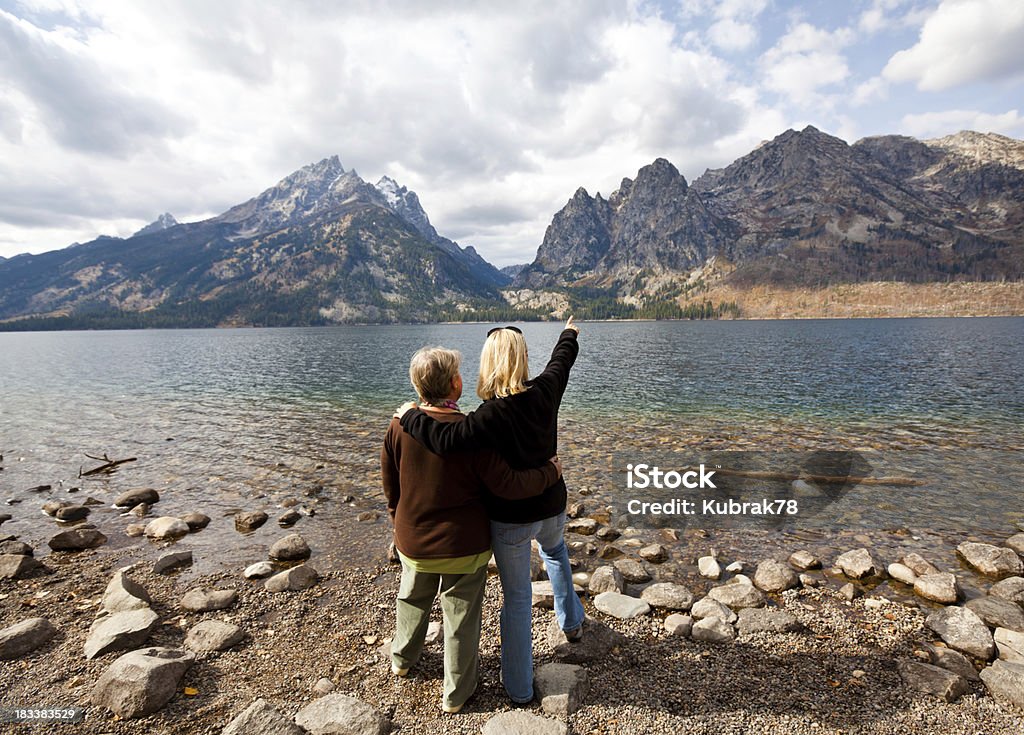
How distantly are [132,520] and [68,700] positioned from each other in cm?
1075

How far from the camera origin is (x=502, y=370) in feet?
18.0

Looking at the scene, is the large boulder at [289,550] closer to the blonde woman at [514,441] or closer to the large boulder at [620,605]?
the large boulder at [620,605]

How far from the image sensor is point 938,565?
1118 cm

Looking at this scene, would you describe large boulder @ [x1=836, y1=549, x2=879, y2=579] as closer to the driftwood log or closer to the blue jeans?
the blue jeans

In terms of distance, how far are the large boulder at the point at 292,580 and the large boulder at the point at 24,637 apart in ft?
10.8

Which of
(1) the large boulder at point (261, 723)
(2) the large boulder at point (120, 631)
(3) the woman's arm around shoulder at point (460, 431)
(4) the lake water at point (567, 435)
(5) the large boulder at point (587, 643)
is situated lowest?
(4) the lake water at point (567, 435)

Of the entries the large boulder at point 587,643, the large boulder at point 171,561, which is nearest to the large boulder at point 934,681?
the large boulder at point 587,643

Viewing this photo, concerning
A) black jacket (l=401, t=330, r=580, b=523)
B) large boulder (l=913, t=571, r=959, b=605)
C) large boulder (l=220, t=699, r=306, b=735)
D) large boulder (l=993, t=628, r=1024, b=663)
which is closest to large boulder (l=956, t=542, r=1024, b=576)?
large boulder (l=913, t=571, r=959, b=605)

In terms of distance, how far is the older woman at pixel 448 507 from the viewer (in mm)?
5469

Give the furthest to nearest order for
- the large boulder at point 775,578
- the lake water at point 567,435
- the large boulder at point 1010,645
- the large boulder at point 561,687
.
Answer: the lake water at point 567,435
the large boulder at point 775,578
the large boulder at point 1010,645
the large boulder at point 561,687

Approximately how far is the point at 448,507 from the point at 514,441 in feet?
3.66

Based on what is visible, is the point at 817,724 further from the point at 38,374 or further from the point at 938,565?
the point at 38,374

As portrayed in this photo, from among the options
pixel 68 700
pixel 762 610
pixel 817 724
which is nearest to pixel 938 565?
pixel 762 610

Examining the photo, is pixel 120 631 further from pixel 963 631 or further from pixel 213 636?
pixel 963 631
